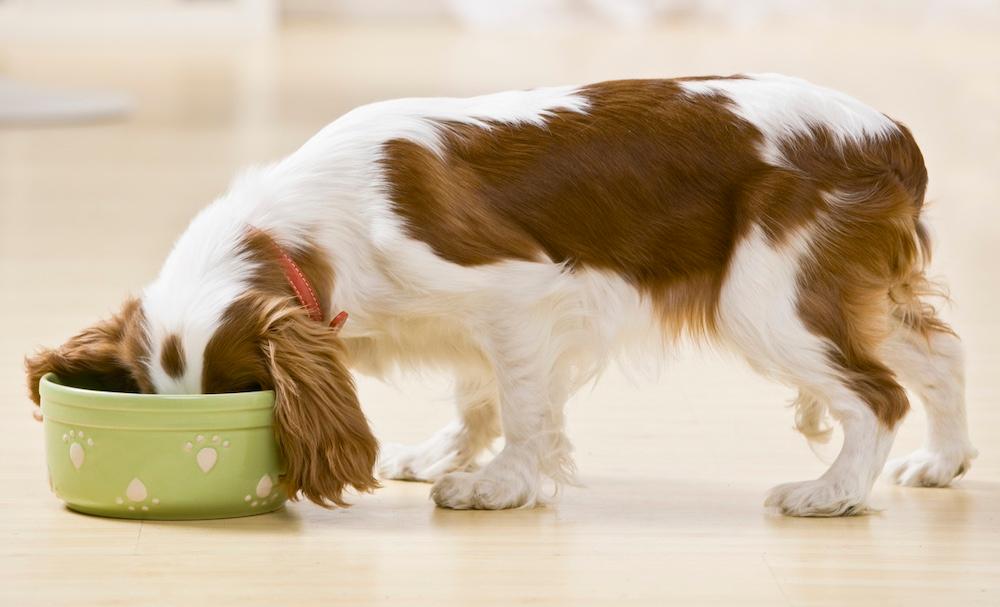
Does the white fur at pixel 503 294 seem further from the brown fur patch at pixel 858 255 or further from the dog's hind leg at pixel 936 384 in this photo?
the dog's hind leg at pixel 936 384

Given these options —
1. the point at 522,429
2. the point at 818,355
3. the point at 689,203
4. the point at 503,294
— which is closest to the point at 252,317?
the point at 503,294

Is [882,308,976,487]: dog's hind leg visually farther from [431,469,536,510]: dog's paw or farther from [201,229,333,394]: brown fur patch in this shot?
[201,229,333,394]: brown fur patch

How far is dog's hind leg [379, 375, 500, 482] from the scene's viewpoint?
3160 mm

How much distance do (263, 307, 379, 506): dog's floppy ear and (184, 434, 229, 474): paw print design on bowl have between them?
0.10 m

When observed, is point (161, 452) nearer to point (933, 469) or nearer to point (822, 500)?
point (822, 500)

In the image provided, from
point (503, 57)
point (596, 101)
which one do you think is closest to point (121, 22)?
point (503, 57)

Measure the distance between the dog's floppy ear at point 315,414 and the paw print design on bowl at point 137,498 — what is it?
223 millimetres

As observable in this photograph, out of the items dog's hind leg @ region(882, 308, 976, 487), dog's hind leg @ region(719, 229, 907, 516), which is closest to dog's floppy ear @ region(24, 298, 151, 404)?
dog's hind leg @ region(719, 229, 907, 516)

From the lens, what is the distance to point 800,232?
2865 mm

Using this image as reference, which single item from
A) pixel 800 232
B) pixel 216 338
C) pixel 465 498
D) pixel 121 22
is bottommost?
pixel 121 22

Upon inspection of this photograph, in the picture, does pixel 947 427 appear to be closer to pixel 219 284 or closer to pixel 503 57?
pixel 219 284

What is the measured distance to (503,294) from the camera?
2.85 metres

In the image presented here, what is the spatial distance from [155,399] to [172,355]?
9 cm

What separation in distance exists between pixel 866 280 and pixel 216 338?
113cm
